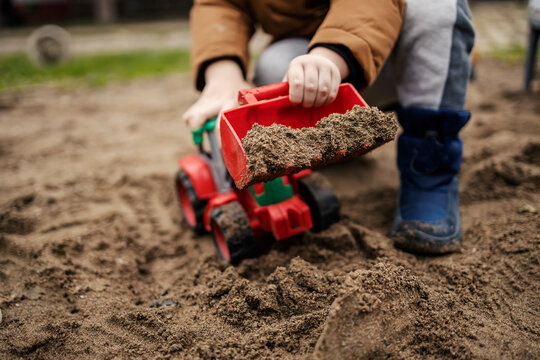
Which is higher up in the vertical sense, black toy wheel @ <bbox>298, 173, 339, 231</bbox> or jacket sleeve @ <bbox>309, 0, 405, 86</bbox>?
jacket sleeve @ <bbox>309, 0, 405, 86</bbox>

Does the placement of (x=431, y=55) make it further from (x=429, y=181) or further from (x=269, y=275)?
(x=269, y=275)

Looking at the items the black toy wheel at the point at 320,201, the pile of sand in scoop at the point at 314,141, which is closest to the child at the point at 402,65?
the pile of sand in scoop at the point at 314,141

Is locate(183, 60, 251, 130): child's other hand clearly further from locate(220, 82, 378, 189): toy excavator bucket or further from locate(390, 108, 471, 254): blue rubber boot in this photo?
locate(390, 108, 471, 254): blue rubber boot

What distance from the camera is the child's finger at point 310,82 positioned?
114cm

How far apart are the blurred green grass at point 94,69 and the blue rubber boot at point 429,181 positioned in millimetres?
3390

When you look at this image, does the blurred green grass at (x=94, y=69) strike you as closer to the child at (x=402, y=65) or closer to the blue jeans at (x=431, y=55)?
the child at (x=402, y=65)

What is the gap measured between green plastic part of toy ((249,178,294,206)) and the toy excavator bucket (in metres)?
0.28

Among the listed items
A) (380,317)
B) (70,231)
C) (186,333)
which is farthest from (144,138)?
(380,317)

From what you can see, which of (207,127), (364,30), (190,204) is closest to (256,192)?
(207,127)

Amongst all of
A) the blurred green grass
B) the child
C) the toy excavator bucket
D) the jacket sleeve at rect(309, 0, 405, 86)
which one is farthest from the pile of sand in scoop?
the blurred green grass

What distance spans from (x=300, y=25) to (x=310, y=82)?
641 mm

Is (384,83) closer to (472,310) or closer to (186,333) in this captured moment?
(472,310)

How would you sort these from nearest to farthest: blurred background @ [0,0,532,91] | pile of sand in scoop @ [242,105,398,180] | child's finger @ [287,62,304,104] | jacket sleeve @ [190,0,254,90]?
pile of sand in scoop @ [242,105,398,180], child's finger @ [287,62,304,104], jacket sleeve @ [190,0,254,90], blurred background @ [0,0,532,91]

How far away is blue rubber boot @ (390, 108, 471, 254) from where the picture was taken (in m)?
1.43
